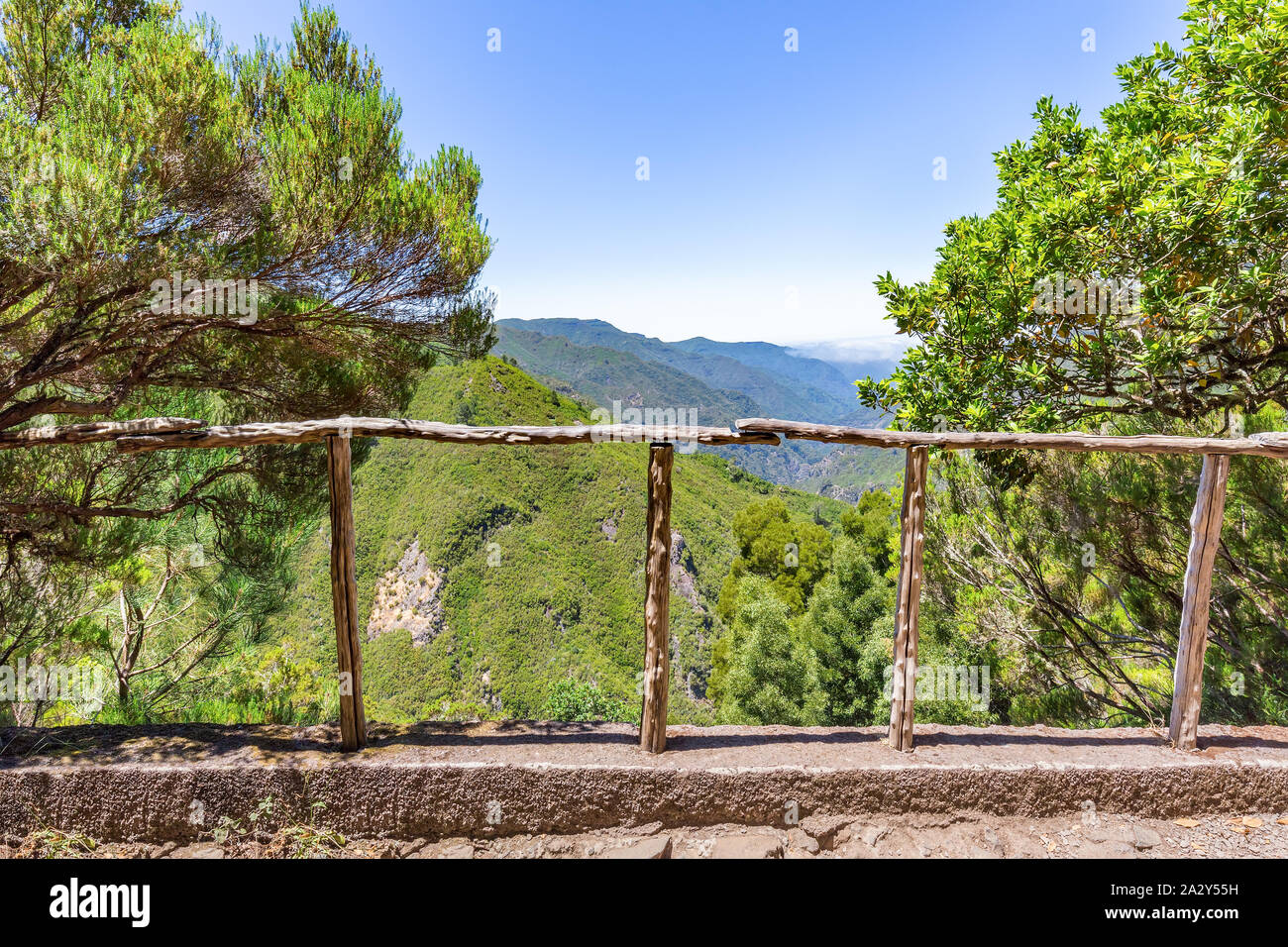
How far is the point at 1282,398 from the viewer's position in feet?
15.2

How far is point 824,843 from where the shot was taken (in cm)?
298

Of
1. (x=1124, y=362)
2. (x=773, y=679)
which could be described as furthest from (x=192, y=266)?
(x=773, y=679)

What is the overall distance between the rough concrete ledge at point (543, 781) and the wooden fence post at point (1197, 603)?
0.20m

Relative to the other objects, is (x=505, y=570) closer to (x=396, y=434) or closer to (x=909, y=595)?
(x=396, y=434)

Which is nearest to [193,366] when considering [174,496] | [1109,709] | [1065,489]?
[174,496]

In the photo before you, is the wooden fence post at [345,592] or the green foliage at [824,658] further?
the green foliage at [824,658]

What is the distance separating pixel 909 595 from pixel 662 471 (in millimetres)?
1533

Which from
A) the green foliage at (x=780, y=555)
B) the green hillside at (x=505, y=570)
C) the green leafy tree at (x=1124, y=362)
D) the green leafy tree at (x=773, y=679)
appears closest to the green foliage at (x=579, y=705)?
the green hillside at (x=505, y=570)

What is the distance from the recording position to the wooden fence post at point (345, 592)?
2982mm

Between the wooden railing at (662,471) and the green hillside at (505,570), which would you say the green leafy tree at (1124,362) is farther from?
the green hillside at (505,570)

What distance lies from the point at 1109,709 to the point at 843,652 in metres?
10.3

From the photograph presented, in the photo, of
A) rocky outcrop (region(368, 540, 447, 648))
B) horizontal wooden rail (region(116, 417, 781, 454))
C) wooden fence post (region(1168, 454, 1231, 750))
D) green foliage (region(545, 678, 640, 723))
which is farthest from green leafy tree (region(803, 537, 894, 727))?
rocky outcrop (region(368, 540, 447, 648))

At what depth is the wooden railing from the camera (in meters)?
2.94
